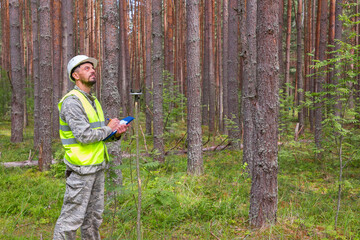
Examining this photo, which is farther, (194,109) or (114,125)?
(194,109)

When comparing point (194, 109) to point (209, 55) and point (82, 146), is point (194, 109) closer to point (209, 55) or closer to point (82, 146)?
point (82, 146)

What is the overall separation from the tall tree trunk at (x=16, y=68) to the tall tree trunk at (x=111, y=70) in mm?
7501

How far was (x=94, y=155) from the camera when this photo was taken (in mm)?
3066

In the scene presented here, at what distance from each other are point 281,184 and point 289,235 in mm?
2839

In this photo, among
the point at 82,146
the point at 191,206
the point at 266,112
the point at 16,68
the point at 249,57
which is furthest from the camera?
the point at 16,68

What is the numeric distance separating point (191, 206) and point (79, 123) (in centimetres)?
276

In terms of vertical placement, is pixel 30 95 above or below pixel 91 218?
above

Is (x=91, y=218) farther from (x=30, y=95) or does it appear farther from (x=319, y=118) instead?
(x=30, y=95)

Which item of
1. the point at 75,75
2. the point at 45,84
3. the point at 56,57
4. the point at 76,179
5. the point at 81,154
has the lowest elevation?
the point at 76,179

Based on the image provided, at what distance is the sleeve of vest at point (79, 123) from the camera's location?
290cm

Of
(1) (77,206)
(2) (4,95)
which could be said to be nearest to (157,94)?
(1) (77,206)

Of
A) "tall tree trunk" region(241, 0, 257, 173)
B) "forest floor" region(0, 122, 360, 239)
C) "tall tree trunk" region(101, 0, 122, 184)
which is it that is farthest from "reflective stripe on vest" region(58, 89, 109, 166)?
"tall tree trunk" region(241, 0, 257, 173)

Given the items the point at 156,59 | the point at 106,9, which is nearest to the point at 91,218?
the point at 106,9

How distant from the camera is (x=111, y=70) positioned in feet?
16.7
